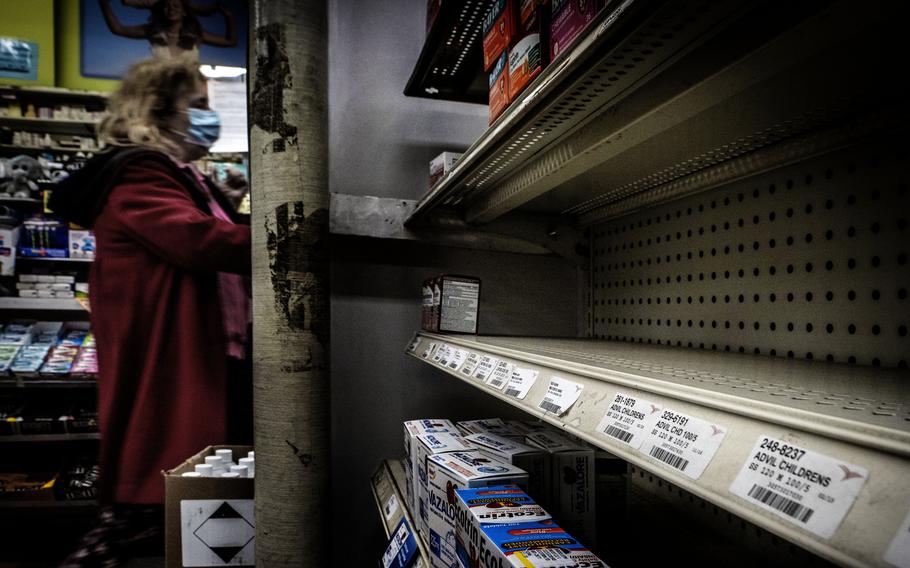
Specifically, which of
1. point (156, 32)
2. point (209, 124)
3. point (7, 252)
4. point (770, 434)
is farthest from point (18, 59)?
point (770, 434)

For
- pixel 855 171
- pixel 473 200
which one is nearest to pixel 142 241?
pixel 473 200

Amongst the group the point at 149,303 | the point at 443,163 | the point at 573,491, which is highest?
the point at 443,163

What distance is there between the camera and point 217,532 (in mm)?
1623

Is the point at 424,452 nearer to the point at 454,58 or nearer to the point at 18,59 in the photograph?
the point at 454,58

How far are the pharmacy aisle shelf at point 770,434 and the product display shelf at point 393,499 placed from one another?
0.67 m

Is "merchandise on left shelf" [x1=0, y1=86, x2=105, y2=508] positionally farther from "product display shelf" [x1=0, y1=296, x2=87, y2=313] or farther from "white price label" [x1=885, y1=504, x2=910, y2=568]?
"white price label" [x1=885, y1=504, x2=910, y2=568]

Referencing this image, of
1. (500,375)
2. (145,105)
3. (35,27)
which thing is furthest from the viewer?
(35,27)

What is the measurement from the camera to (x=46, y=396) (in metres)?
3.62

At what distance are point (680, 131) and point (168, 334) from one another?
186 cm

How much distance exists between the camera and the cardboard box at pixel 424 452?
4.18 ft

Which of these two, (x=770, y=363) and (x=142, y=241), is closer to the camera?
(x=770, y=363)

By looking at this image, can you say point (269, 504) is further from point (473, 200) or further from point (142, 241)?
point (473, 200)

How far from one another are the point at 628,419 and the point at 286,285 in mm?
1183

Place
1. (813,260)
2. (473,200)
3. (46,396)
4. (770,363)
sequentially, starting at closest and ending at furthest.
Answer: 1. (770,363)
2. (813,260)
3. (473,200)
4. (46,396)
